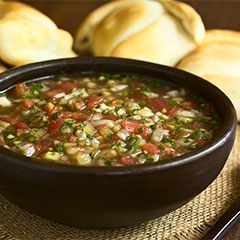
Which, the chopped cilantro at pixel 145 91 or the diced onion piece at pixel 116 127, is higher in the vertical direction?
the diced onion piece at pixel 116 127

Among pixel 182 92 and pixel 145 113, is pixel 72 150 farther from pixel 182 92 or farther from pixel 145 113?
pixel 182 92

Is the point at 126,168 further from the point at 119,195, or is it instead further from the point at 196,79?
the point at 196,79

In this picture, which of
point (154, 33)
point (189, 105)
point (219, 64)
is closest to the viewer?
point (189, 105)

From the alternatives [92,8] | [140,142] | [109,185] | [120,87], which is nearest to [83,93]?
[120,87]

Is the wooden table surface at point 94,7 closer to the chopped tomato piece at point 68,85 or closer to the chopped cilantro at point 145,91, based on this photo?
the chopped tomato piece at point 68,85

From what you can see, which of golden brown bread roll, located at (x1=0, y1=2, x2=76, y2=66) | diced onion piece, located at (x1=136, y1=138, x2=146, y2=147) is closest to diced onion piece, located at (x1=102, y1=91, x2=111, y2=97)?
diced onion piece, located at (x1=136, y1=138, x2=146, y2=147)

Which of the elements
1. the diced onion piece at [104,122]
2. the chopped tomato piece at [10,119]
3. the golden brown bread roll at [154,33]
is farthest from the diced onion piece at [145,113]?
the golden brown bread roll at [154,33]

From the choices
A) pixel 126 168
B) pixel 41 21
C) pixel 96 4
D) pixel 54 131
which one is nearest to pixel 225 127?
pixel 126 168

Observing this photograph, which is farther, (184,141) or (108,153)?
(184,141)
